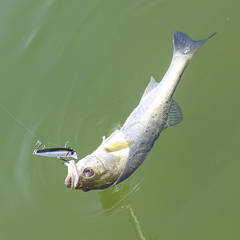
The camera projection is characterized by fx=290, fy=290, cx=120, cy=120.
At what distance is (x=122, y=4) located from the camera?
571 centimetres

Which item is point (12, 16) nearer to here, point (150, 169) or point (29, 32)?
point (29, 32)

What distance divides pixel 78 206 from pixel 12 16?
4343mm

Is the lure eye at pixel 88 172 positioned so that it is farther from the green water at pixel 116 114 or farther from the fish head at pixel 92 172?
the green water at pixel 116 114

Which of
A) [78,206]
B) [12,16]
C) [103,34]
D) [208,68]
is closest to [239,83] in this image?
[208,68]

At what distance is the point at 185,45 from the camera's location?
14.6 feet

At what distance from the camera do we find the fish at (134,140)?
3664 mm

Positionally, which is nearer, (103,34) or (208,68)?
(208,68)

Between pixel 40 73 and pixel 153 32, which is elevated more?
pixel 153 32

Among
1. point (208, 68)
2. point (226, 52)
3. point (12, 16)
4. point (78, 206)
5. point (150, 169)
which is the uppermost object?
point (12, 16)

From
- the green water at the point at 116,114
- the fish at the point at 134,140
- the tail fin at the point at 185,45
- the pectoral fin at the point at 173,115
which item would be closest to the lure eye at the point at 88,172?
the fish at the point at 134,140

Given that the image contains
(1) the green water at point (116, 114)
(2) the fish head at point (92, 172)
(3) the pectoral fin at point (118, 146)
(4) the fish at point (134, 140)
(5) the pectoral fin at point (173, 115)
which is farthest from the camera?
(1) the green water at point (116, 114)

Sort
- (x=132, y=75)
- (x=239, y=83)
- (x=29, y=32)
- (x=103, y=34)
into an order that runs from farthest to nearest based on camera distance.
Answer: (x=29, y=32)
(x=103, y=34)
(x=132, y=75)
(x=239, y=83)

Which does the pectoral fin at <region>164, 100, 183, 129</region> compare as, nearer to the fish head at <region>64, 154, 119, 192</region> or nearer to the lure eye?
the fish head at <region>64, 154, 119, 192</region>

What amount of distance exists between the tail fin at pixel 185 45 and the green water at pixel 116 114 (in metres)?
0.59
